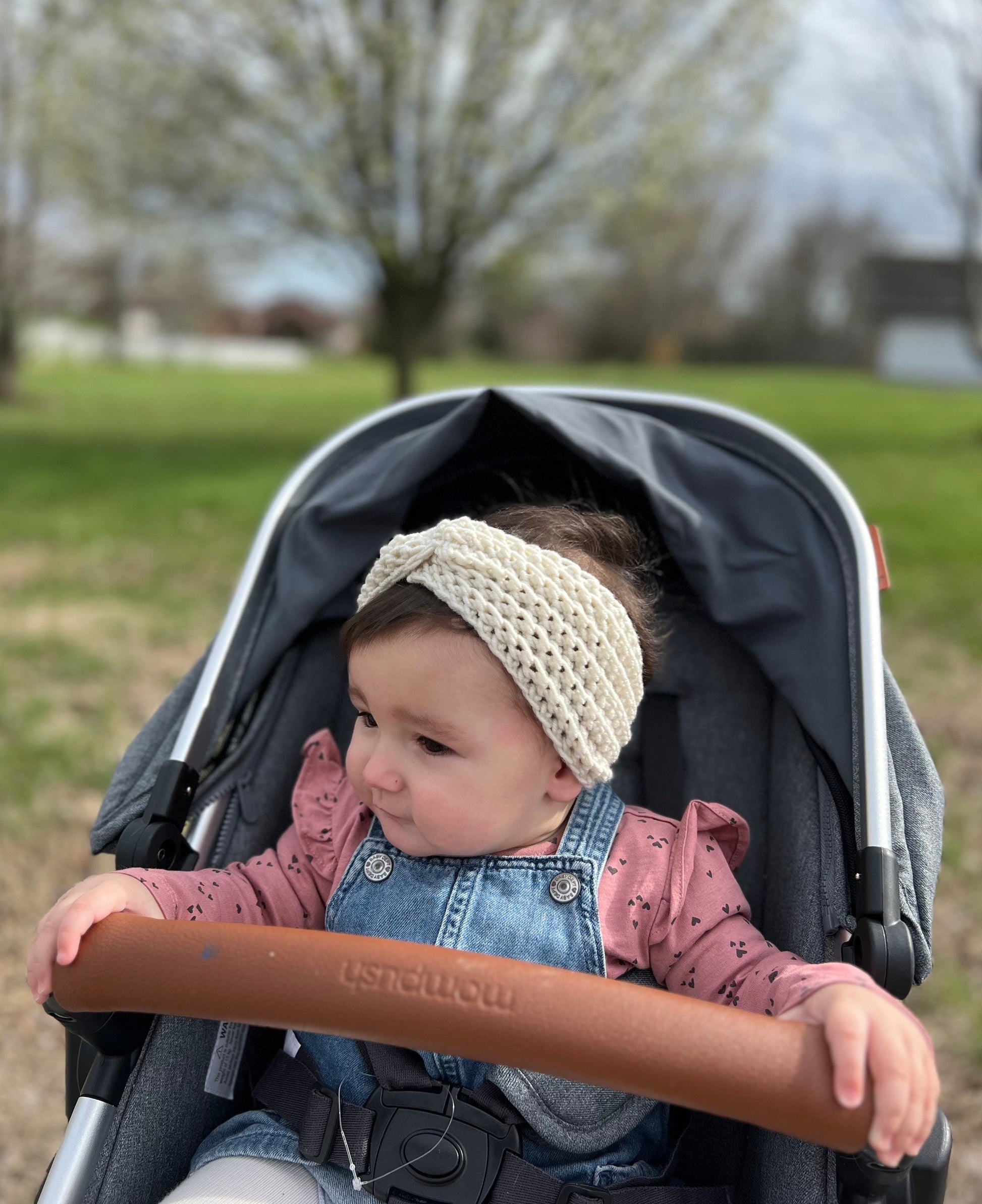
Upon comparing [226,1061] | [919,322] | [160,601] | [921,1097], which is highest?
[919,322]

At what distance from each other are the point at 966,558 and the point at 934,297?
28553mm

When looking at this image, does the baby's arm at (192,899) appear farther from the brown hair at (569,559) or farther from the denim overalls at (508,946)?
the brown hair at (569,559)

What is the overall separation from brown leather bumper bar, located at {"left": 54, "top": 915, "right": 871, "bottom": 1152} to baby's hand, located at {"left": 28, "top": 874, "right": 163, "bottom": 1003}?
0.27 ft

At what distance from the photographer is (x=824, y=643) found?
6.18ft

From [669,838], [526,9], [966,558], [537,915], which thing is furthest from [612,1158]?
[526,9]

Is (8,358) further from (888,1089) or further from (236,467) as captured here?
(888,1089)

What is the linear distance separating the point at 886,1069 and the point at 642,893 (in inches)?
19.7

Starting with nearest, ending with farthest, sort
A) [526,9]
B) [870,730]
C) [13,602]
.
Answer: [870,730]
[13,602]
[526,9]

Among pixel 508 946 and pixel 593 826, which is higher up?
pixel 593 826

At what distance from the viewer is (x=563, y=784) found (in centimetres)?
160

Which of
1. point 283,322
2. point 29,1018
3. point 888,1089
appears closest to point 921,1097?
point 888,1089

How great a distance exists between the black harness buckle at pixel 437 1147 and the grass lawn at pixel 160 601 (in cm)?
124

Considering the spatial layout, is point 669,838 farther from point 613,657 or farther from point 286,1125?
point 286,1125

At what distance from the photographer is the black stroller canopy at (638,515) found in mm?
1938
